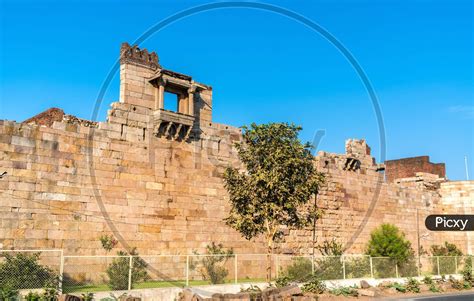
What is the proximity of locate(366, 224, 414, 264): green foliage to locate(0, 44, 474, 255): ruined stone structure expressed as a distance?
2703 millimetres

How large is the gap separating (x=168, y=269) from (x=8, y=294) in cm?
843

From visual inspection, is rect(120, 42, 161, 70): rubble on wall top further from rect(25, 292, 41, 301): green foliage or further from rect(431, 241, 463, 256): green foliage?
rect(431, 241, 463, 256): green foliage

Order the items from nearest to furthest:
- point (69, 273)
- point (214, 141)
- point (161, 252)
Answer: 1. point (69, 273)
2. point (161, 252)
3. point (214, 141)

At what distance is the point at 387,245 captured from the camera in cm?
2797

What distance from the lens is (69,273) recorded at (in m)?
17.4

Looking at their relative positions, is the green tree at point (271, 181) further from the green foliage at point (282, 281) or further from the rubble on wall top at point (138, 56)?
the rubble on wall top at point (138, 56)

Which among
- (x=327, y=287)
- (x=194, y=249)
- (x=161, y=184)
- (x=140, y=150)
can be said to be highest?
(x=140, y=150)

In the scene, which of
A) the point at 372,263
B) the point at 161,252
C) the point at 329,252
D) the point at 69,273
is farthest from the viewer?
the point at 329,252

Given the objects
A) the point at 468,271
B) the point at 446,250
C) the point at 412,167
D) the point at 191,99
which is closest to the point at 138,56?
the point at 191,99

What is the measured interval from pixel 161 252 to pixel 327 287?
23.3ft

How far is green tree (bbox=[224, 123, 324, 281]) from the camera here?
63.8ft

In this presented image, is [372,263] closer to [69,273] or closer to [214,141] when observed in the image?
[214,141]

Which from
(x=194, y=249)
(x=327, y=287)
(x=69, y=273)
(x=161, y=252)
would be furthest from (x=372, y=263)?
(x=69, y=273)

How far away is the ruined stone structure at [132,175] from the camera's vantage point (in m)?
17.2
